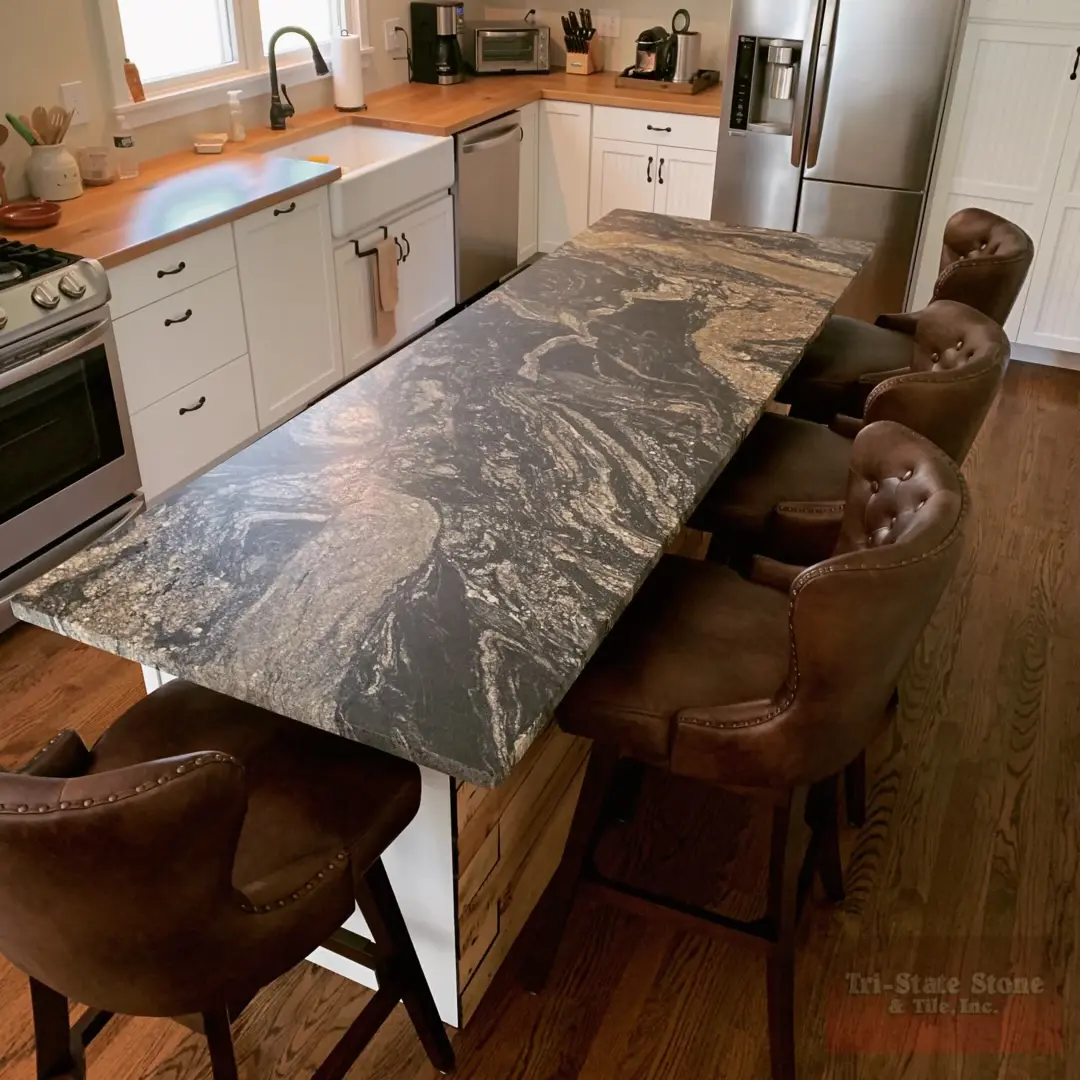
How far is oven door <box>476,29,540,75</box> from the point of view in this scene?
4930 millimetres

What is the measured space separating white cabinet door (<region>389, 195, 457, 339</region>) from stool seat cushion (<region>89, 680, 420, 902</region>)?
2.85 m

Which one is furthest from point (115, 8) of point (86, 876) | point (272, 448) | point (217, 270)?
point (86, 876)

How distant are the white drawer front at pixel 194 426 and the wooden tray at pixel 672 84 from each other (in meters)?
2.46

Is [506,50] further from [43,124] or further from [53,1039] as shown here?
[53,1039]

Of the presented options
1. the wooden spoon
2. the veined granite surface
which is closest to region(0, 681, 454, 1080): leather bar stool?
the veined granite surface

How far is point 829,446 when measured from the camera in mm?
2291

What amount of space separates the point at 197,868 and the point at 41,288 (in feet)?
6.22

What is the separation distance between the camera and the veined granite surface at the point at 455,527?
129 cm

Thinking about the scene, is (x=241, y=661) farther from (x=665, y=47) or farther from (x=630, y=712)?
(x=665, y=47)

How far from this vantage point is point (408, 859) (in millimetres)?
1647

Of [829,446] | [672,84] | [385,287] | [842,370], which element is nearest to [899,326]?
[842,370]

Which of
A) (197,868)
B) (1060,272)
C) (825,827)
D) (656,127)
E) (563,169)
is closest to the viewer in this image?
(197,868)

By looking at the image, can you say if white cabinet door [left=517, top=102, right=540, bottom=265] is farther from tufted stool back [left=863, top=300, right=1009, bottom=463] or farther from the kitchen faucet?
tufted stool back [left=863, top=300, right=1009, bottom=463]

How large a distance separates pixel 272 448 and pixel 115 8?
7.29 feet
